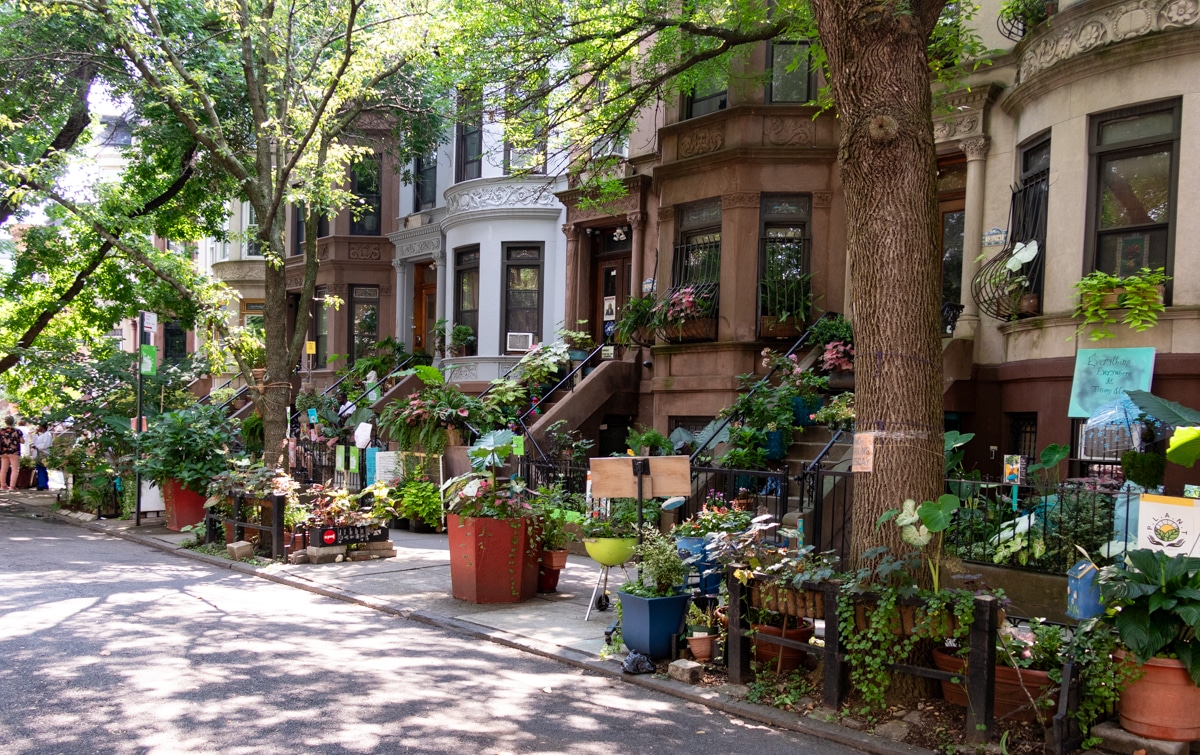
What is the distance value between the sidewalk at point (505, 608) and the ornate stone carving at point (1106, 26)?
312 inches

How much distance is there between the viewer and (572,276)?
1894 cm

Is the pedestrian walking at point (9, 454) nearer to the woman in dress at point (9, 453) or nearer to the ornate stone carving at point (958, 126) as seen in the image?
the woman in dress at point (9, 453)

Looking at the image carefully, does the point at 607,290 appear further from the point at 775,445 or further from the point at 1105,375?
the point at 1105,375

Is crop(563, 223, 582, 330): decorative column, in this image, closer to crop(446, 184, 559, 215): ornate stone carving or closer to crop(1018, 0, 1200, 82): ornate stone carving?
crop(446, 184, 559, 215): ornate stone carving

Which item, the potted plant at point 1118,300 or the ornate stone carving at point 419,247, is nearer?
the potted plant at point 1118,300

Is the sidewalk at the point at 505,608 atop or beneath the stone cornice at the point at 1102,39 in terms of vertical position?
beneath

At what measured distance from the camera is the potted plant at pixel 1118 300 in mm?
9516

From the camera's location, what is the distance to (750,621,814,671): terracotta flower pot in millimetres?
6570

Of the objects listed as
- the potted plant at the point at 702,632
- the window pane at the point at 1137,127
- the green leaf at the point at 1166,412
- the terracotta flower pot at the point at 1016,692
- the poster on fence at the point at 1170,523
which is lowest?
the potted plant at the point at 702,632

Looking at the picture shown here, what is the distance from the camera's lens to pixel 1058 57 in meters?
10.9

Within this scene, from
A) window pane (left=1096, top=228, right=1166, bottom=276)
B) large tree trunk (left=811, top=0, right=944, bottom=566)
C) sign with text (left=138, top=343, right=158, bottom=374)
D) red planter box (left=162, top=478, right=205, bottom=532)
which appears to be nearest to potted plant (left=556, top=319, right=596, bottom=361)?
red planter box (left=162, top=478, right=205, bottom=532)

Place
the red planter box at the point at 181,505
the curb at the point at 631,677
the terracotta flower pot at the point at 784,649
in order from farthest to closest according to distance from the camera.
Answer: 1. the red planter box at the point at 181,505
2. the terracotta flower pot at the point at 784,649
3. the curb at the point at 631,677

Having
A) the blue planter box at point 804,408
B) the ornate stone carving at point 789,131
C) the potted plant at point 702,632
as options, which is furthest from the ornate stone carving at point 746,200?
the potted plant at point 702,632

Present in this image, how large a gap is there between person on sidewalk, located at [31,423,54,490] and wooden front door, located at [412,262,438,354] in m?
8.38
